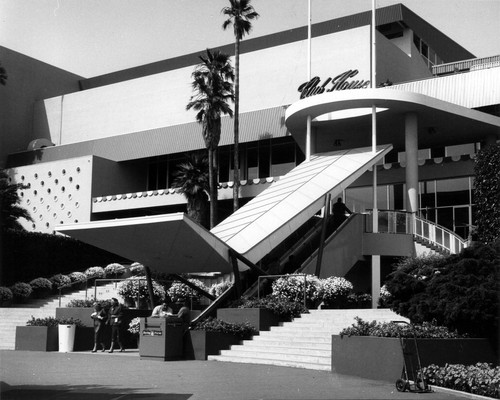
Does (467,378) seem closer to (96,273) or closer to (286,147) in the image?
(96,273)

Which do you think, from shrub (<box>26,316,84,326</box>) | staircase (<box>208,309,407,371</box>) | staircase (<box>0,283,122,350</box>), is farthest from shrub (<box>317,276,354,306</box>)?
staircase (<box>0,283,122,350</box>)

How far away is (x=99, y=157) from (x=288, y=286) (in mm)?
30811

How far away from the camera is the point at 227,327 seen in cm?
2098

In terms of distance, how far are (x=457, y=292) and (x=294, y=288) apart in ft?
26.1

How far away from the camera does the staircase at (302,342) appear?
726 inches

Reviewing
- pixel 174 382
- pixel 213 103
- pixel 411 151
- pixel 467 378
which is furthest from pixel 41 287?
pixel 467 378

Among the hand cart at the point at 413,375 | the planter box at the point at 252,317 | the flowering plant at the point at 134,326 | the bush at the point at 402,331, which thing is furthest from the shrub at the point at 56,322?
the hand cart at the point at 413,375

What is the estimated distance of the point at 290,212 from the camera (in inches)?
1046

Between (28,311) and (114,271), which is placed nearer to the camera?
(28,311)

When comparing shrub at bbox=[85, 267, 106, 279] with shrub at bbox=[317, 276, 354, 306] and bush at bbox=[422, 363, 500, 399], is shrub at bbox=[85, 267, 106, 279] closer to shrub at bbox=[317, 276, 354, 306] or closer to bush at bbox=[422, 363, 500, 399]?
shrub at bbox=[317, 276, 354, 306]

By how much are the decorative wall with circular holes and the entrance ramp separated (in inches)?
845

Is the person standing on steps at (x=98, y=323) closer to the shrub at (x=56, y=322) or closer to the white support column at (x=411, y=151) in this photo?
the shrub at (x=56, y=322)

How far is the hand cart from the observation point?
13.2 metres

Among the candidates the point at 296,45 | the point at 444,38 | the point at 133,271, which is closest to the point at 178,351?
the point at 133,271
